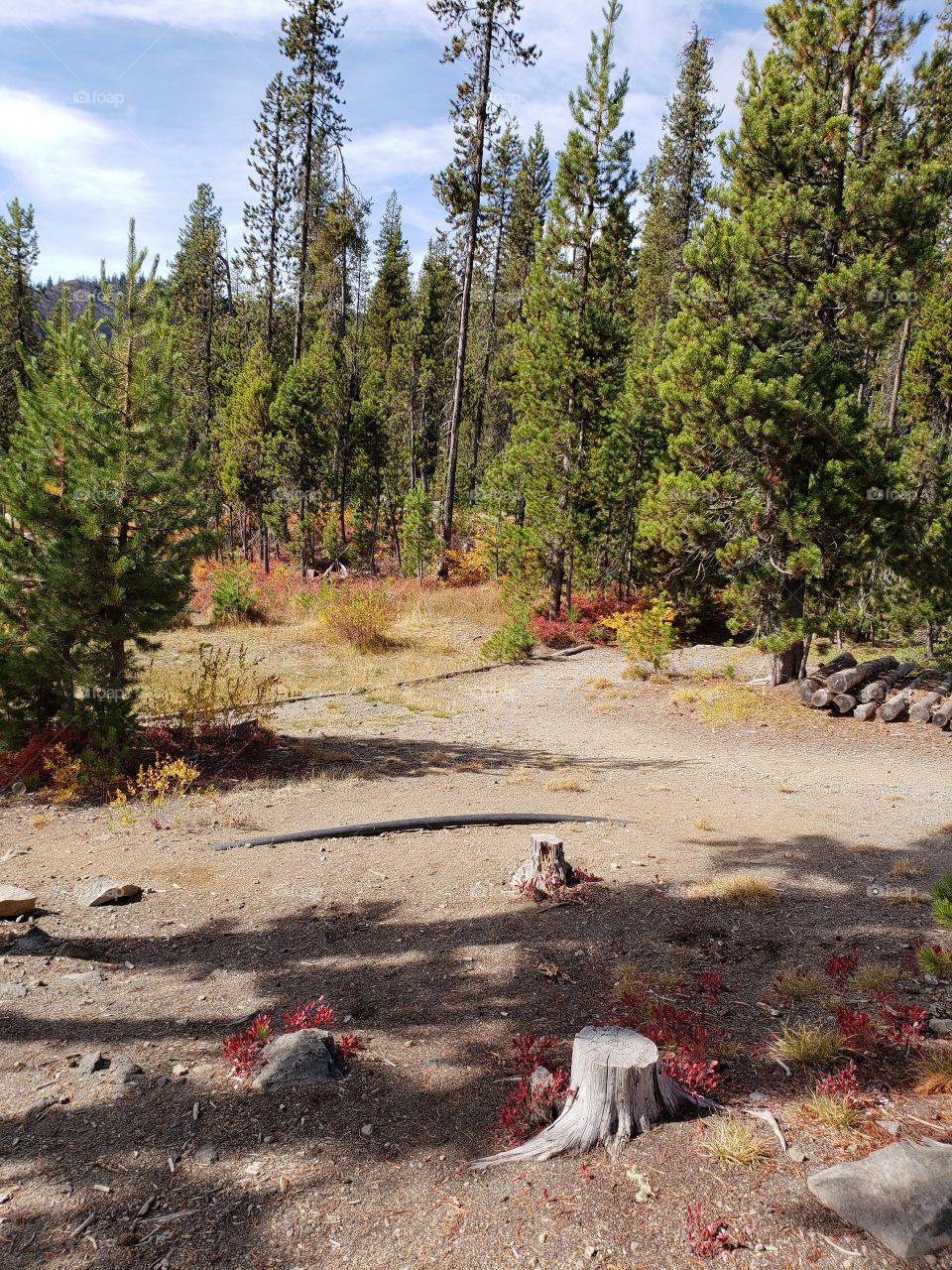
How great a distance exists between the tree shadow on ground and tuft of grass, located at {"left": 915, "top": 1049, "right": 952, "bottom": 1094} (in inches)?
23.8

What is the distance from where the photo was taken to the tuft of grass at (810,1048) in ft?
11.7

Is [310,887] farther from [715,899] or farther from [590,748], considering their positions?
[590,748]

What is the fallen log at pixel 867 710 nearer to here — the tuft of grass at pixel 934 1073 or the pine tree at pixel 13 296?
the tuft of grass at pixel 934 1073

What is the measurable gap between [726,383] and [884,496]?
3157 millimetres

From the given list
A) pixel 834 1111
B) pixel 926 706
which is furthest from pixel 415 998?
pixel 926 706

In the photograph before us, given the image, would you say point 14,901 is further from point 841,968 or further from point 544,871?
point 841,968

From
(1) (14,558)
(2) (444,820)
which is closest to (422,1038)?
(2) (444,820)

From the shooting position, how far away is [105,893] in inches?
232

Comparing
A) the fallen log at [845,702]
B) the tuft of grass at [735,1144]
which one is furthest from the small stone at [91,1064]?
the fallen log at [845,702]

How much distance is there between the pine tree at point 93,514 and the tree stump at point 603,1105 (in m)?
7.26

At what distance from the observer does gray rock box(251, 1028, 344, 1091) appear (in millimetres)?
3615

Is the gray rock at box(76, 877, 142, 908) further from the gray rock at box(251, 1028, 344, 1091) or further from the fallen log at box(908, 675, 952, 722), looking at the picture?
the fallen log at box(908, 675, 952, 722)

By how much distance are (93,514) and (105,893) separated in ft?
14.4

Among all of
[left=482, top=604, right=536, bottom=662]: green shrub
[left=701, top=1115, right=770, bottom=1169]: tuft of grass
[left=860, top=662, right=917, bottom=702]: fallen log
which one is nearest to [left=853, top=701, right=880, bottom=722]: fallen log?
[left=860, top=662, right=917, bottom=702]: fallen log
